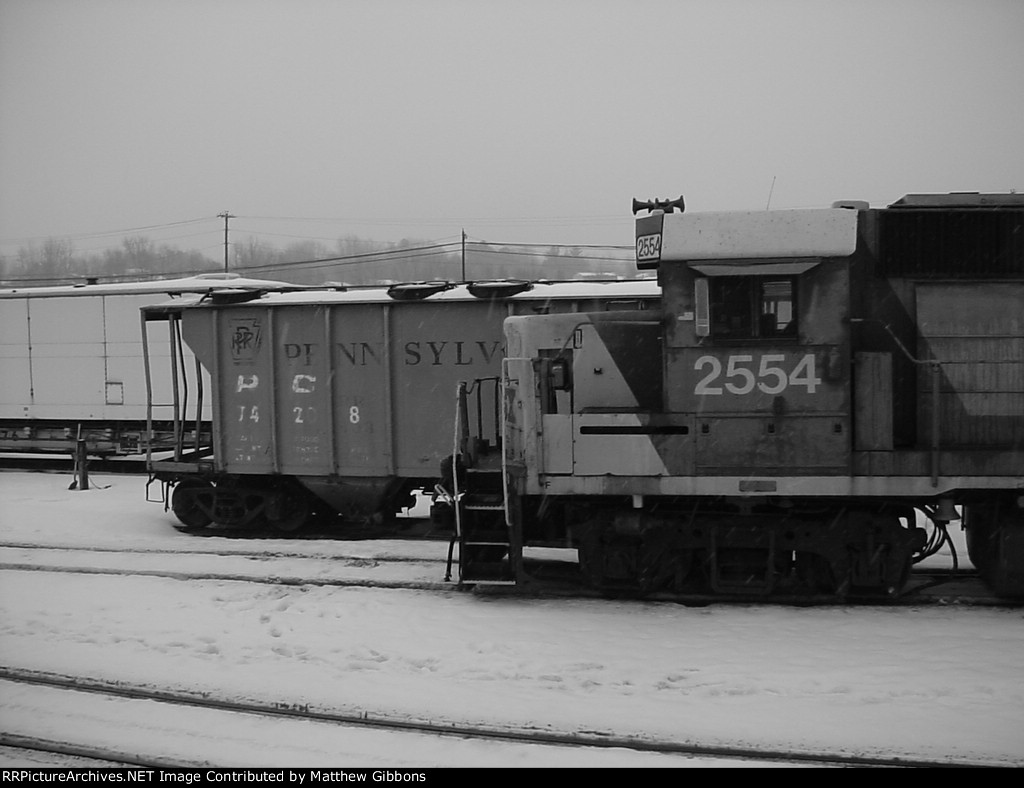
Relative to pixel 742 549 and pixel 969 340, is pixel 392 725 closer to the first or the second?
pixel 742 549

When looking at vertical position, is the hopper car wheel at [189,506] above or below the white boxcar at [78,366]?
below

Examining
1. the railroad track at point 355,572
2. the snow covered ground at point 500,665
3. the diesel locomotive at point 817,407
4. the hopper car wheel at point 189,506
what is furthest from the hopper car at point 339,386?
the diesel locomotive at point 817,407

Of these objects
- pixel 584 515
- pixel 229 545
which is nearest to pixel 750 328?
pixel 584 515

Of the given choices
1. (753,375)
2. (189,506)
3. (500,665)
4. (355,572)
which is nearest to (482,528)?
(355,572)

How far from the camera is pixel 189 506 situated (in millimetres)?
13797

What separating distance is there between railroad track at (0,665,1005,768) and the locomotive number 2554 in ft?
11.2

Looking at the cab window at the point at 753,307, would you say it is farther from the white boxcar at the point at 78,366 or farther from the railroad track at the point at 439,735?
the white boxcar at the point at 78,366

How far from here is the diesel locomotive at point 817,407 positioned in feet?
26.8

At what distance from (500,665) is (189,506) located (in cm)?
801

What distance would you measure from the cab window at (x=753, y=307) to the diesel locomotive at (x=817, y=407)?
1cm

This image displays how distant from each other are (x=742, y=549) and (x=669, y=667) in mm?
1926

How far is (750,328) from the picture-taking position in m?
8.26

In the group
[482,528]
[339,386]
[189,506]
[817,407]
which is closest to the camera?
[817,407]

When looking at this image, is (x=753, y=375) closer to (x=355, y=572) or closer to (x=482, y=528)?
(x=482, y=528)
